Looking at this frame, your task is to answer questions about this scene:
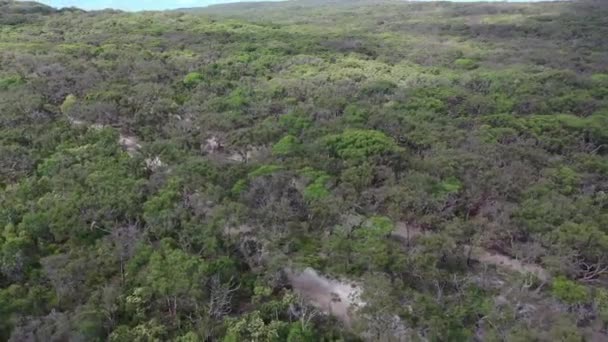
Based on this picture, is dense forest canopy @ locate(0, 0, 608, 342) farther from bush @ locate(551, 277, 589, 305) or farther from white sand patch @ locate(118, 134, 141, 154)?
white sand patch @ locate(118, 134, 141, 154)

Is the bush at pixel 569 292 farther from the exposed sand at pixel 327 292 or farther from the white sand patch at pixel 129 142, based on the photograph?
the white sand patch at pixel 129 142

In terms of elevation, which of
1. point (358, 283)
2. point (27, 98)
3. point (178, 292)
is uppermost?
point (27, 98)

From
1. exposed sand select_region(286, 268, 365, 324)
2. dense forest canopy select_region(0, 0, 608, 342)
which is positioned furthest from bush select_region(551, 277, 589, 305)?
exposed sand select_region(286, 268, 365, 324)

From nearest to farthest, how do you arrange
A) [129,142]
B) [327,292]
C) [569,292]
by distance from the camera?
[569,292], [327,292], [129,142]

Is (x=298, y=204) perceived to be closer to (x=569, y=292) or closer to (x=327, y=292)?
(x=327, y=292)

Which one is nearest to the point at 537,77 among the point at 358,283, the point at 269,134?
the point at 269,134

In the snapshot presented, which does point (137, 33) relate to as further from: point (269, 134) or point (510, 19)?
point (510, 19)

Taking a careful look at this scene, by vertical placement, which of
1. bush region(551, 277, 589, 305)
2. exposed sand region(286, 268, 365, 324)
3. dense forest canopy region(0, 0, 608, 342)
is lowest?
exposed sand region(286, 268, 365, 324)

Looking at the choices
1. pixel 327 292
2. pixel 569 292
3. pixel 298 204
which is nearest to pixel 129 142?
pixel 298 204
